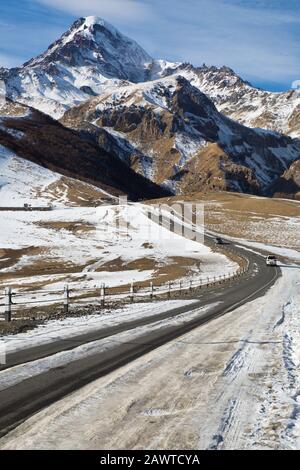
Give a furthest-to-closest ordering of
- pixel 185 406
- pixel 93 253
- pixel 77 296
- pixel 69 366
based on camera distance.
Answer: pixel 93 253
pixel 77 296
pixel 69 366
pixel 185 406

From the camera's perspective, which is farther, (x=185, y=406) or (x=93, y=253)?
(x=93, y=253)

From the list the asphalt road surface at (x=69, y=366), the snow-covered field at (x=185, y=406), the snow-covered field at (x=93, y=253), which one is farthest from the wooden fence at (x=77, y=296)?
A: the snow-covered field at (x=185, y=406)

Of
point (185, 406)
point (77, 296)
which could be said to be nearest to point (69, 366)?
point (185, 406)

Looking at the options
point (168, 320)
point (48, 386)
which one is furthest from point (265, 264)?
point (48, 386)

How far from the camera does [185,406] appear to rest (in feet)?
25.8

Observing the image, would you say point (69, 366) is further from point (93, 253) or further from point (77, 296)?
point (93, 253)

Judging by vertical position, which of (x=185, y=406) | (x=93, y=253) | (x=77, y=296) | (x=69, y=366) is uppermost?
(x=185, y=406)

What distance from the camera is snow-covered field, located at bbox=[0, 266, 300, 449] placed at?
6496mm

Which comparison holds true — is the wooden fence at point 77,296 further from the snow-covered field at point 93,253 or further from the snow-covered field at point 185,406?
the snow-covered field at point 185,406

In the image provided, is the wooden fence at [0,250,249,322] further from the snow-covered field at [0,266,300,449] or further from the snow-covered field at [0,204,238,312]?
the snow-covered field at [0,266,300,449]

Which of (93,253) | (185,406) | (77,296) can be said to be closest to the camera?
(185,406)

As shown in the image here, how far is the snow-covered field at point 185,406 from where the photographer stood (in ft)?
21.3

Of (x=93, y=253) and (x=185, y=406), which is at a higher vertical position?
(x=185, y=406)

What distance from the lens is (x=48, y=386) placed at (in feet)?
28.4
